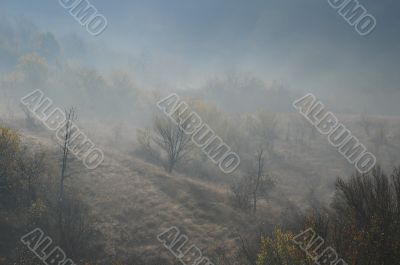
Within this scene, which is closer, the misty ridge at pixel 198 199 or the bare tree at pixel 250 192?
the misty ridge at pixel 198 199

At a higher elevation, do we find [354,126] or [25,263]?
[354,126]

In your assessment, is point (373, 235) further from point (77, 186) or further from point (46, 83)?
point (46, 83)

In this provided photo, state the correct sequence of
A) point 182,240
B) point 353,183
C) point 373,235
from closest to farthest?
point 373,235, point 353,183, point 182,240

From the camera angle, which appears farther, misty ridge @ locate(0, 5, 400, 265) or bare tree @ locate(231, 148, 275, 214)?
bare tree @ locate(231, 148, 275, 214)

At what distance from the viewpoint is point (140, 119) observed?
281 ft

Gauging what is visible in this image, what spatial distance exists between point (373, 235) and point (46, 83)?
90470 millimetres

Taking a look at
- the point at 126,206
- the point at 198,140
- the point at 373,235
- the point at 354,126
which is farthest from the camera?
the point at 354,126

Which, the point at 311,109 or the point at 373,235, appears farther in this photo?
the point at 311,109

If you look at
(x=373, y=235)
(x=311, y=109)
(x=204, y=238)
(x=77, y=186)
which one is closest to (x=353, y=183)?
(x=373, y=235)

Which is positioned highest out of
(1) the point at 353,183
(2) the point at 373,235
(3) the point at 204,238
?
(1) the point at 353,183

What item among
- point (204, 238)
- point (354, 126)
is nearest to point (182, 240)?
point (204, 238)

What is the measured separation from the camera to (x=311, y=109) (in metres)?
66.2

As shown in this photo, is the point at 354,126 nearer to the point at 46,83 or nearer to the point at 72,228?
the point at 72,228

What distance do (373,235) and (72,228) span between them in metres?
16.0
